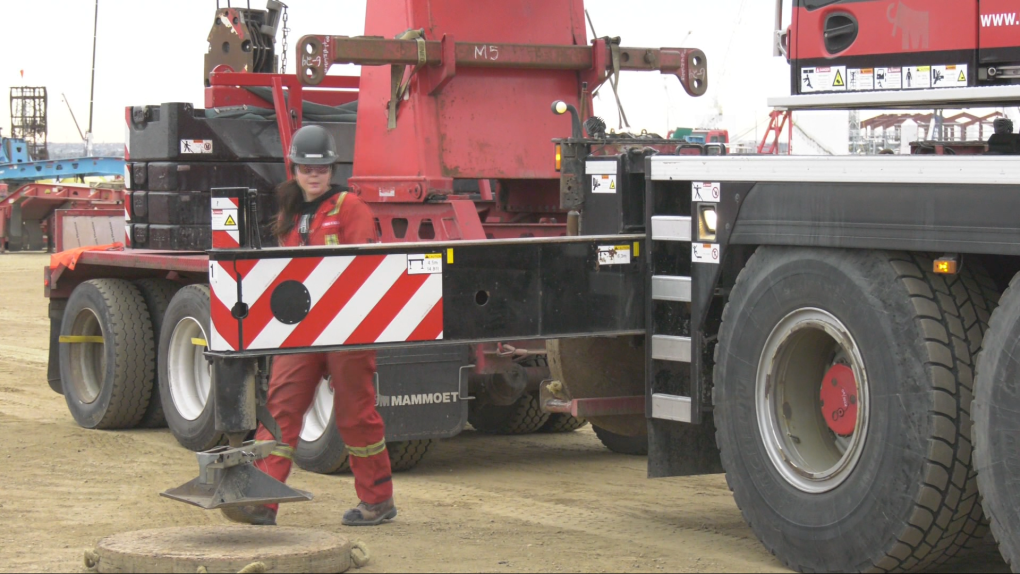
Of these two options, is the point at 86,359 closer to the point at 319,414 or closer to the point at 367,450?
the point at 319,414

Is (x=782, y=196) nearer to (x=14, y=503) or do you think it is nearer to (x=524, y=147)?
(x=524, y=147)

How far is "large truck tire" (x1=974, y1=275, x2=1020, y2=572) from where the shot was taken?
187 inches

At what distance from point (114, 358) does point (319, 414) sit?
100 inches

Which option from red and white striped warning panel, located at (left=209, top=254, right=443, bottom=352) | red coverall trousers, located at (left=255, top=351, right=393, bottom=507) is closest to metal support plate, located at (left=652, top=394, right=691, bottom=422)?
red and white striped warning panel, located at (left=209, top=254, right=443, bottom=352)

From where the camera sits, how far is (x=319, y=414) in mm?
8750

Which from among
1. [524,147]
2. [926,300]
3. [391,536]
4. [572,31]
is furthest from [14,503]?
[926,300]

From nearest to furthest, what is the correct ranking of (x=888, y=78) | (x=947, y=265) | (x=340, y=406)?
(x=947, y=265) < (x=888, y=78) < (x=340, y=406)

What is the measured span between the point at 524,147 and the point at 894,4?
3586 millimetres

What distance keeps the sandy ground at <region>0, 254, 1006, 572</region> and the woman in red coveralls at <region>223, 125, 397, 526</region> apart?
254 mm

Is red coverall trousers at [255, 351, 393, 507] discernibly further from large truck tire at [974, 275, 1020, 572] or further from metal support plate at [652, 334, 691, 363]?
large truck tire at [974, 275, 1020, 572]

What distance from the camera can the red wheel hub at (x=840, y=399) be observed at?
5.44 metres

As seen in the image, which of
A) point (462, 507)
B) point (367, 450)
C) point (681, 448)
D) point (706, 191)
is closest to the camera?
point (706, 191)

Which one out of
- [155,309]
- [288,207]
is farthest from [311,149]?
[155,309]

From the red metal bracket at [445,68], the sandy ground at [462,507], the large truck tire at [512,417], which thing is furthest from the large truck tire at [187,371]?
the red metal bracket at [445,68]
